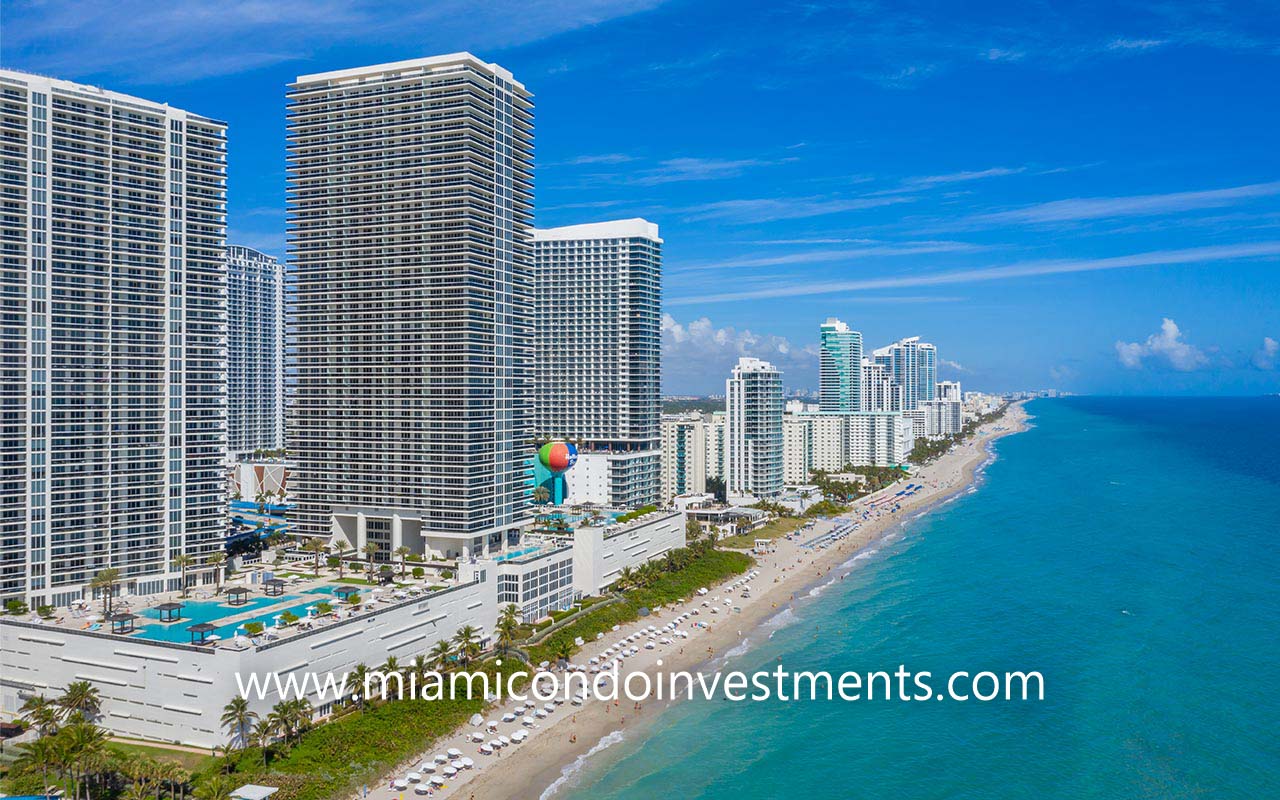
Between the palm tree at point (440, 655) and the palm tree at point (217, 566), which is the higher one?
the palm tree at point (217, 566)

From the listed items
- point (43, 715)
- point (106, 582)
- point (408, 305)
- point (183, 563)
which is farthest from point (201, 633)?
point (408, 305)

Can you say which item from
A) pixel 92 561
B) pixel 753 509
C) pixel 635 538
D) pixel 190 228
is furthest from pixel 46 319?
pixel 753 509

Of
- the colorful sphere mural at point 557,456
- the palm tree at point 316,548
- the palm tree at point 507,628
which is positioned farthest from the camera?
the colorful sphere mural at point 557,456

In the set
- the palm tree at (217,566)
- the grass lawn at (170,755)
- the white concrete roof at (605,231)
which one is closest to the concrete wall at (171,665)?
the grass lawn at (170,755)

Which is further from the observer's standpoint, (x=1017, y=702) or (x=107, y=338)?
(x=107, y=338)

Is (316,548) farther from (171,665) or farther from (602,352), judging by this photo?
(602,352)

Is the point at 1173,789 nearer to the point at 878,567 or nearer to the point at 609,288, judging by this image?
the point at 878,567

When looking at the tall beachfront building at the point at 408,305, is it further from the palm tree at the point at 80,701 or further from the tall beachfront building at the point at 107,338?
the palm tree at the point at 80,701
